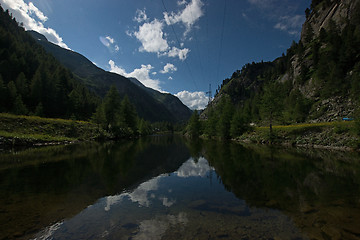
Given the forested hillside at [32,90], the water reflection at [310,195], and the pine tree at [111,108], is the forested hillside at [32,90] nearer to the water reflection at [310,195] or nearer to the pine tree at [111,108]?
the pine tree at [111,108]

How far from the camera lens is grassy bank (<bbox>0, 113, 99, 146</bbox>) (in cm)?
2792

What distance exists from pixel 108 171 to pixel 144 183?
13.7ft

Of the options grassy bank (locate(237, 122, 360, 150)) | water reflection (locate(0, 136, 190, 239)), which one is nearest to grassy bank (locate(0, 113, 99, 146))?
water reflection (locate(0, 136, 190, 239))

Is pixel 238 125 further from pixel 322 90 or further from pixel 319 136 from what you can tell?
pixel 322 90

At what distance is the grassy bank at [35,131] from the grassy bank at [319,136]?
46179 millimetres

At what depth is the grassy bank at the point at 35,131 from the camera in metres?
27.9

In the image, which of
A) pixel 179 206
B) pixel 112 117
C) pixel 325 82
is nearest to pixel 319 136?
pixel 179 206

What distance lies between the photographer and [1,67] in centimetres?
7306

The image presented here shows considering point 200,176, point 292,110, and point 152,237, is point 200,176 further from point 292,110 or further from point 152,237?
point 292,110

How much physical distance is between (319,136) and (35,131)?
2206 inches

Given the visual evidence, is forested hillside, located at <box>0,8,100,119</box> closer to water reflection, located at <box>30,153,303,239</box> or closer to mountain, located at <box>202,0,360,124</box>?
water reflection, located at <box>30,153,303,239</box>

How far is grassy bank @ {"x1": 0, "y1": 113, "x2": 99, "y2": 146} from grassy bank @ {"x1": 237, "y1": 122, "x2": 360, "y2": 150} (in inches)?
1818

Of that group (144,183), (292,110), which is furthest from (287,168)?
(292,110)

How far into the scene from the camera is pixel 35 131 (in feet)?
112
